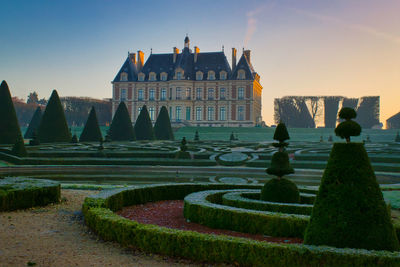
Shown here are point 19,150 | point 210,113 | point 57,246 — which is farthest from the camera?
point 210,113

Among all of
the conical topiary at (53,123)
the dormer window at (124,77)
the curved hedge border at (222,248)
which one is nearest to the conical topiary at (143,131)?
the conical topiary at (53,123)

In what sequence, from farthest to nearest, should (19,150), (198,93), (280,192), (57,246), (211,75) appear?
(198,93)
(211,75)
(19,150)
(280,192)
(57,246)

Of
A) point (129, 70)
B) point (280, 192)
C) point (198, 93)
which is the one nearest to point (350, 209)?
point (280, 192)

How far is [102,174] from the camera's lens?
1397 centimetres

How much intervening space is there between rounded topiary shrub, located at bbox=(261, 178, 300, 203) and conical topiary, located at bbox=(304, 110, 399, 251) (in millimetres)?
2821

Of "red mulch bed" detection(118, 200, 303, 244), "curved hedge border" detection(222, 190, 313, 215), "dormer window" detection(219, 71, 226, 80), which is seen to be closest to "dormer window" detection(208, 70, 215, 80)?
"dormer window" detection(219, 71, 226, 80)

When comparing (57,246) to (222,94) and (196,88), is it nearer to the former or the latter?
(222,94)

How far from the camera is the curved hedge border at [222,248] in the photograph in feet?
12.1

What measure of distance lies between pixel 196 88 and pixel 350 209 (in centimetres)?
4608

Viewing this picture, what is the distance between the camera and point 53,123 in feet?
80.0

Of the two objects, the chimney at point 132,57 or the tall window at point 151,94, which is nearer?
the tall window at point 151,94

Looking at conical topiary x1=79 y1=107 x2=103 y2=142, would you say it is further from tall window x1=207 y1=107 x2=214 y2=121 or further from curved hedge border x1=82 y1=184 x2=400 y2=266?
tall window x1=207 y1=107 x2=214 y2=121

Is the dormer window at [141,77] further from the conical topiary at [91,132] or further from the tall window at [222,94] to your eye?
the conical topiary at [91,132]

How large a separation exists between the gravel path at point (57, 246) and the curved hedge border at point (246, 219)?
5.30 ft
